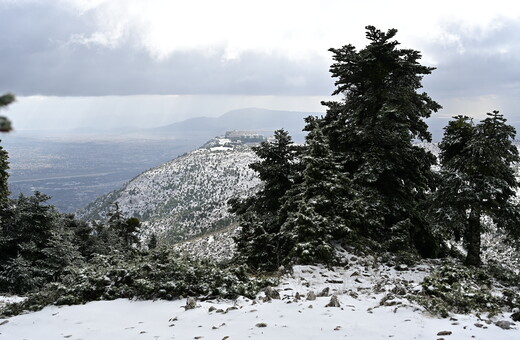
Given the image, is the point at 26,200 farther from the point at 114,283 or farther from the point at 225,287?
the point at 225,287

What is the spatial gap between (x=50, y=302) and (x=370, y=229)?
12801 millimetres

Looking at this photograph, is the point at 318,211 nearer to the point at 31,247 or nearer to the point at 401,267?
the point at 401,267

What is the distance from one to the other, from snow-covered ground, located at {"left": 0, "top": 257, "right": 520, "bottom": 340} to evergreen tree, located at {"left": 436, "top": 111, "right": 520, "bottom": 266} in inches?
236

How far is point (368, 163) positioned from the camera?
1562 centimetres

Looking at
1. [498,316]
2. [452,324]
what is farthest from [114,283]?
[498,316]

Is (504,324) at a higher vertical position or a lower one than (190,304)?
higher

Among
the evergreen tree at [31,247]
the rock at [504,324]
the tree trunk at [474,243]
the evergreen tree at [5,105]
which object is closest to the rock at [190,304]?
the rock at [504,324]

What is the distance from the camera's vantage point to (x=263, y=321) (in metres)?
7.00

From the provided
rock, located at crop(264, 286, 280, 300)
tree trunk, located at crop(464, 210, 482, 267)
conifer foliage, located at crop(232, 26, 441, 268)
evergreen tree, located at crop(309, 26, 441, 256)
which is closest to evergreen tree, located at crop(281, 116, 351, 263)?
conifer foliage, located at crop(232, 26, 441, 268)

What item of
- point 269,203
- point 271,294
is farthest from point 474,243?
point 271,294

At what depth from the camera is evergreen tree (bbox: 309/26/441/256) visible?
15234 millimetres

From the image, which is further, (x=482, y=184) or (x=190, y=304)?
(x=482, y=184)

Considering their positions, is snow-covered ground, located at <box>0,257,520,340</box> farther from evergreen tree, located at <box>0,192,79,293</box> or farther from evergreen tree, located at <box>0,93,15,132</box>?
evergreen tree, located at <box>0,192,79,293</box>

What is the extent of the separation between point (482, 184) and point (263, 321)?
11.2 metres
